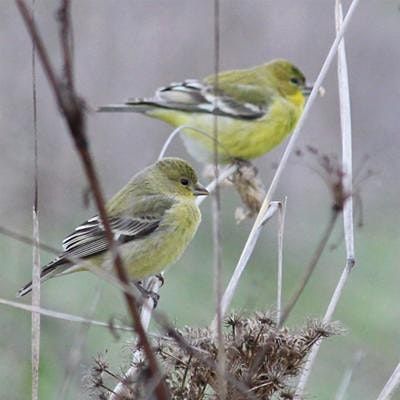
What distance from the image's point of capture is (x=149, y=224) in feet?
16.7

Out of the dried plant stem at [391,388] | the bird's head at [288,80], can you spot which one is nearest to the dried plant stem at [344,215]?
the dried plant stem at [391,388]

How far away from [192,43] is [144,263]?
523cm

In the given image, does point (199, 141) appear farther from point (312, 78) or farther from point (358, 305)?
point (312, 78)

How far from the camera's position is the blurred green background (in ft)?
21.3

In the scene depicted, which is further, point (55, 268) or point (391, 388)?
point (55, 268)

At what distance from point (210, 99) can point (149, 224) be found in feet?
7.23

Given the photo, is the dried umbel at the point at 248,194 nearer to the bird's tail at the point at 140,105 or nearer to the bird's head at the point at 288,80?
the bird's tail at the point at 140,105

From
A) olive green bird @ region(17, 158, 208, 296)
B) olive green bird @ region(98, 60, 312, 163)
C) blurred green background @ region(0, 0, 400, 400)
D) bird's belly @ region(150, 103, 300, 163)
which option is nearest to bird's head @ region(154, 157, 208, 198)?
olive green bird @ region(17, 158, 208, 296)

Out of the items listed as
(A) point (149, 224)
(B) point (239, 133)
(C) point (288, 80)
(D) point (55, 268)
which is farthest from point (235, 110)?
(D) point (55, 268)

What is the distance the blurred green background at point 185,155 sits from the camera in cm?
650

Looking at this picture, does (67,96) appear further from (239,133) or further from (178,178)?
(239,133)

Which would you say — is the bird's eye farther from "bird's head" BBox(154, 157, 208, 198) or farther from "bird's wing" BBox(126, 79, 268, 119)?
"bird's wing" BBox(126, 79, 268, 119)

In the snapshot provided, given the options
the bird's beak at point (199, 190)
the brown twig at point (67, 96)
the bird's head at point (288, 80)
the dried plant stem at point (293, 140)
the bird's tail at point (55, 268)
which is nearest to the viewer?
the brown twig at point (67, 96)

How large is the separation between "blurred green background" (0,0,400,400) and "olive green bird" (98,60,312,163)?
0.52 meters
